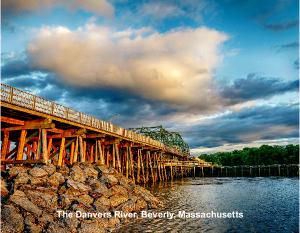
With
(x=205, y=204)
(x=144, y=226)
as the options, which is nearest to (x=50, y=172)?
(x=144, y=226)

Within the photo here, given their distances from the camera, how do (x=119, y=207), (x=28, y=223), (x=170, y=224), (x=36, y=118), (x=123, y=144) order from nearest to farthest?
(x=28, y=223) → (x=170, y=224) → (x=119, y=207) → (x=36, y=118) → (x=123, y=144)

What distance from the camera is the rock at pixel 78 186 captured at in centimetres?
1596

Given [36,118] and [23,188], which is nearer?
[23,188]

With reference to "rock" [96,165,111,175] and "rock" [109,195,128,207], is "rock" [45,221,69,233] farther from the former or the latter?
"rock" [96,165,111,175]

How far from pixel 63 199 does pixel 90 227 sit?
2.50m

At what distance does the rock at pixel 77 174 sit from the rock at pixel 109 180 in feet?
4.54

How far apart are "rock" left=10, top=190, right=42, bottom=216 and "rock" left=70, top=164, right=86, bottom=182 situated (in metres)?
4.66

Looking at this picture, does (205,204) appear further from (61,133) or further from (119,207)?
(61,133)

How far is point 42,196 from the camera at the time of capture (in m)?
13.9

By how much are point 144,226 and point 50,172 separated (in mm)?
6136

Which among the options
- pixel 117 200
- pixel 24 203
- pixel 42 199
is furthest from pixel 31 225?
pixel 117 200

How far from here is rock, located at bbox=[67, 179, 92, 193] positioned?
15961 millimetres

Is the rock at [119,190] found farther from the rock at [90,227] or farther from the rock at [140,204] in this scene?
the rock at [90,227]

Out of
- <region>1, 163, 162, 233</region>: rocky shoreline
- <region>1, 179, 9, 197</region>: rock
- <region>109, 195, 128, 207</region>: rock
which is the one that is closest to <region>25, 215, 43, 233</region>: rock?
<region>1, 163, 162, 233</region>: rocky shoreline
